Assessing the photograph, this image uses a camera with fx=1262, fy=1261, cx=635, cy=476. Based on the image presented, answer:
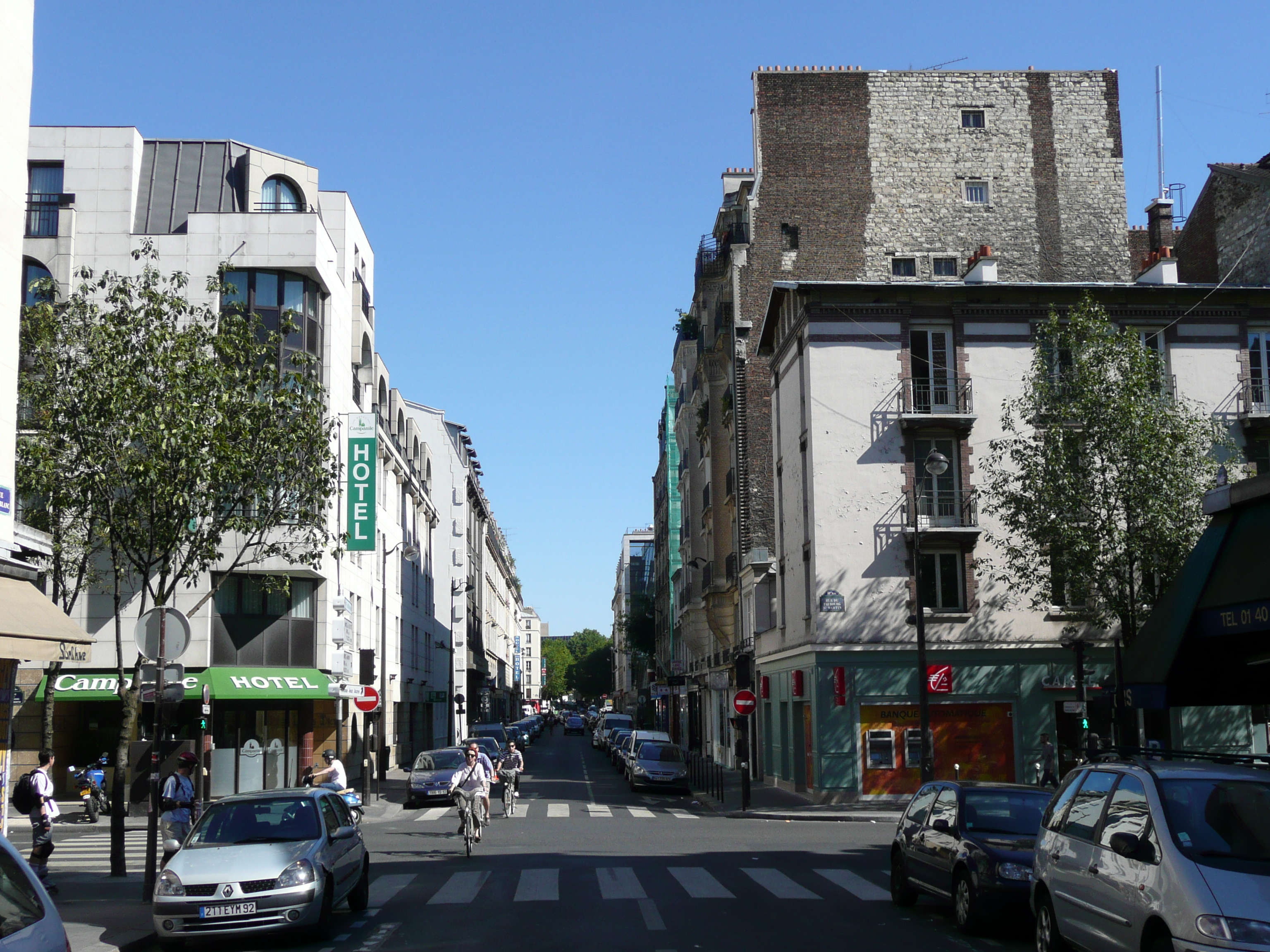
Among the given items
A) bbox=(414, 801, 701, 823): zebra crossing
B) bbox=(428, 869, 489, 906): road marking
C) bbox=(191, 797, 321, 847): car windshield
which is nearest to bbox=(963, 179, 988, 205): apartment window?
bbox=(414, 801, 701, 823): zebra crossing

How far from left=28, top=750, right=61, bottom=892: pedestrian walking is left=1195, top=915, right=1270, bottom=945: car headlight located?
13.9 metres

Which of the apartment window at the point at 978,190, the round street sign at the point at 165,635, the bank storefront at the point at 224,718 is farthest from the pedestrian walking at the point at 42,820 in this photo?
the apartment window at the point at 978,190

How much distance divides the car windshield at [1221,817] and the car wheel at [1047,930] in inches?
71.5

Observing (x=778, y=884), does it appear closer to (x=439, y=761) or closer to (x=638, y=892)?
(x=638, y=892)

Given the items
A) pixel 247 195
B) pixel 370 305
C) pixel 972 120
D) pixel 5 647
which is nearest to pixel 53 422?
pixel 5 647

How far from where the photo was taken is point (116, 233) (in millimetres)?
36781

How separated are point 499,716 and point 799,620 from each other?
86788 millimetres

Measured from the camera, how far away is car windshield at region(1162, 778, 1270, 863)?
26.9 feet

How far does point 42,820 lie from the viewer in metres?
17.0

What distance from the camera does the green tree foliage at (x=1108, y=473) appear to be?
26.9m

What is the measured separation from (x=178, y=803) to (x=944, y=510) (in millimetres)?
22297

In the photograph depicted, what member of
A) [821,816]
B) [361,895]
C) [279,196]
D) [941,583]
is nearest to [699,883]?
[361,895]

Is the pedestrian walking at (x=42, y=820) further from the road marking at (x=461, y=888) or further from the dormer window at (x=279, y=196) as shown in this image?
the dormer window at (x=279, y=196)

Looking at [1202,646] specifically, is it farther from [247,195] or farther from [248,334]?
[247,195]
